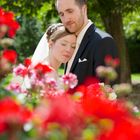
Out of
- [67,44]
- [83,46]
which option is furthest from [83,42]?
[67,44]

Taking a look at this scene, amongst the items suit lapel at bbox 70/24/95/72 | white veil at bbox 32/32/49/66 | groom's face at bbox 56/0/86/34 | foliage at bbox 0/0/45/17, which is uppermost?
groom's face at bbox 56/0/86/34

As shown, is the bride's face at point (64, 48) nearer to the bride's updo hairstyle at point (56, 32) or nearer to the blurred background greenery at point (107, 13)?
the bride's updo hairstyle at point (56, 32)

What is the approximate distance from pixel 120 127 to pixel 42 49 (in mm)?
3192

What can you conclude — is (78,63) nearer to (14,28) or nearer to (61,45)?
(61,45)

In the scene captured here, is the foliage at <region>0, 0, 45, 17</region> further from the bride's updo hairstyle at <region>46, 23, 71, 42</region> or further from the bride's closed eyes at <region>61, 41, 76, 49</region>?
the bride's closed eyes at <region>61, 41, 76, 49</region>

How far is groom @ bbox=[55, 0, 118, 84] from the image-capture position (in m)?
3.85

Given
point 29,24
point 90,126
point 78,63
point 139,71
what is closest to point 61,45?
point 78,63

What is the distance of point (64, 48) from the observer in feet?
12.8

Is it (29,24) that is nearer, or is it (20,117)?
(20,117)

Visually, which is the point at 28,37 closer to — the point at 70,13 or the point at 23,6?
the point at 23,6

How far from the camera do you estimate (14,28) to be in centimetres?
180

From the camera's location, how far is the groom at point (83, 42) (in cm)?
385

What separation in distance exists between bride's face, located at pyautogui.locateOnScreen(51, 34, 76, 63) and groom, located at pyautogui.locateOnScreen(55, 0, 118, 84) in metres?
0.06

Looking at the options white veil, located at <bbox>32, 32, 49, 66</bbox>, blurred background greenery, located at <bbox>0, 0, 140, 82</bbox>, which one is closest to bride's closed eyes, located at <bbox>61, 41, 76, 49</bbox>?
white veil, located at <bbox>32, 32, 49, 66</bbox>
